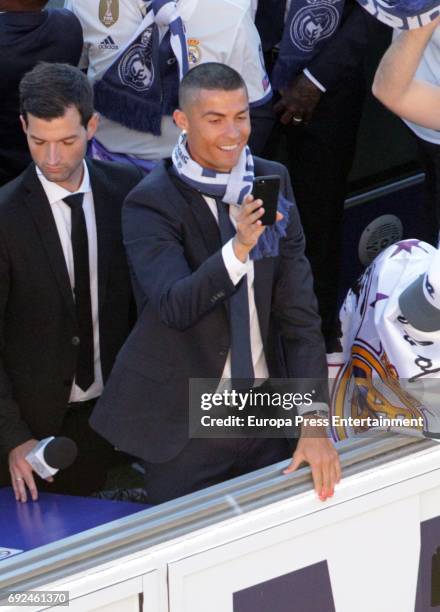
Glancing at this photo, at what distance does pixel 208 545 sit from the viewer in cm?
276

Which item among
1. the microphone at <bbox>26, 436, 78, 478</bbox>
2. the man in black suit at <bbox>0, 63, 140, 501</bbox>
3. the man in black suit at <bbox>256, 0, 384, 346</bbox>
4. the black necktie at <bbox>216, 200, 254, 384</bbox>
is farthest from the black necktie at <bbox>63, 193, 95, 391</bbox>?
the man in black suit at <bbox>256, 0, 384, 346</bbox>

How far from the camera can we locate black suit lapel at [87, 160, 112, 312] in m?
3.63

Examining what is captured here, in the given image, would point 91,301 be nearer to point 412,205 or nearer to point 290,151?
point 290,151

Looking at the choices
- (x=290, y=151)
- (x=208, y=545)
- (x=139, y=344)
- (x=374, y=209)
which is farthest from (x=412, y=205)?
(x=208, y=545)

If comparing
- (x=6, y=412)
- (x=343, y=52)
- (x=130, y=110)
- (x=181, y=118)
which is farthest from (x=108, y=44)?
(x=6, y=412)

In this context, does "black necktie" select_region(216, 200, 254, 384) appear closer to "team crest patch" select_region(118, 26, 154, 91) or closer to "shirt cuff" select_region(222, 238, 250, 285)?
"shirt cuff" select_region(222, 238, 250, 285)

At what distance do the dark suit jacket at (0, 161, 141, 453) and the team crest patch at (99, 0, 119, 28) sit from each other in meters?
0.72

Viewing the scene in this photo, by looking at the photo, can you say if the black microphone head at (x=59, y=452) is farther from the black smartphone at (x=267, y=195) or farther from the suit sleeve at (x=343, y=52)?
the suit sleeve at (x=343, y=52)

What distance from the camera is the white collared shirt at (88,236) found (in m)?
3.56

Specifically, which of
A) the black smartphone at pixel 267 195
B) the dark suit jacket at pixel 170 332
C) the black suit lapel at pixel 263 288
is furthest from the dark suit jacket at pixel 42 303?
the black smartphone at pixel 267 195

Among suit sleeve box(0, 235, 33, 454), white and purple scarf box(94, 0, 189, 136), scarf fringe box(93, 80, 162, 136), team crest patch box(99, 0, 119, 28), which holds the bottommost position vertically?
suit sleeve box(0, 235, 33, 454)

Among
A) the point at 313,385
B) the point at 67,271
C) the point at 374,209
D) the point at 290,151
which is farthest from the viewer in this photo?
the point at 374,209

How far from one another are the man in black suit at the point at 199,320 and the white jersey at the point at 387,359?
16 centimetres

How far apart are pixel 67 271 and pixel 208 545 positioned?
→ 1.07 m
